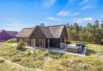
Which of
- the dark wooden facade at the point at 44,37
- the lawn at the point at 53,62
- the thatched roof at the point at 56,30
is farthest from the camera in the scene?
the thatched roof at the point at 56,30

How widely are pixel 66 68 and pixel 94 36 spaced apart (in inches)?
1356

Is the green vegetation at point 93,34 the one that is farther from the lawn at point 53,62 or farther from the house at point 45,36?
the lawn at point 53,62

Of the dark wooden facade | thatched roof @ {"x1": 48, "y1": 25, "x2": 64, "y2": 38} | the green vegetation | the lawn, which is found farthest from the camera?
the green vegetation

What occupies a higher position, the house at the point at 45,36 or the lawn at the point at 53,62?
the house at the point at 45,36

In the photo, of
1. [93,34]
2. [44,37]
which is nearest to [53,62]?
[44,37]

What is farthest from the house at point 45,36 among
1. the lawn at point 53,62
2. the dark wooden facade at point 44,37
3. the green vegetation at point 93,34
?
the green vegetation at point 93,34

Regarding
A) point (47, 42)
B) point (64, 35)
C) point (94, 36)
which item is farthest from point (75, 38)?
point (47, 42)

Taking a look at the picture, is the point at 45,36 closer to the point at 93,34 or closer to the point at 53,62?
the point at 53,62

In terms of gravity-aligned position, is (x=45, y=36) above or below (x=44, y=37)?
above

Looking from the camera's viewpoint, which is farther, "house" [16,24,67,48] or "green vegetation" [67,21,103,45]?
"green vegetation" [67,21,103,45]

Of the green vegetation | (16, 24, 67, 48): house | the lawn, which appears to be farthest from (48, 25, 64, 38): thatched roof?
the green vegetation

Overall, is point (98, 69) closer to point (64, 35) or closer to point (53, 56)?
point (53, 56)

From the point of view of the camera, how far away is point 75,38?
57.7 meters

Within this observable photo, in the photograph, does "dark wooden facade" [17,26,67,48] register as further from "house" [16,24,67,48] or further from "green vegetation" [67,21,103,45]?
"green vegetation" [67,21,103,45]
